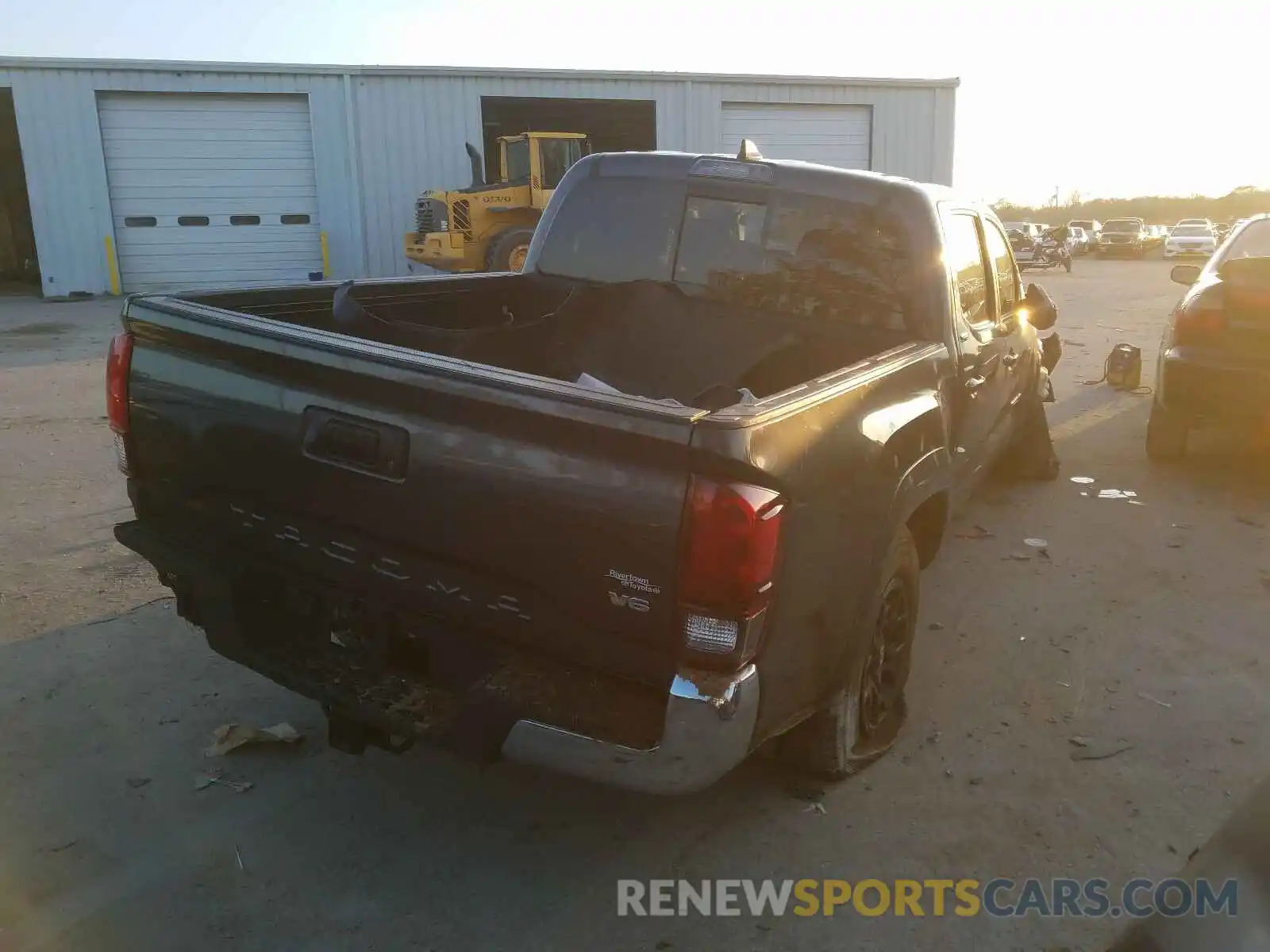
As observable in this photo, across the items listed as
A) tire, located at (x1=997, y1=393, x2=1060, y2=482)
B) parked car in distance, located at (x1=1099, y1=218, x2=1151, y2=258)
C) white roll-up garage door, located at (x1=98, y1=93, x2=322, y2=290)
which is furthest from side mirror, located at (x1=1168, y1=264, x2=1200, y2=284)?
parked car in distance, located at (x1=1099, y1=218, x2=1151, y2=258)

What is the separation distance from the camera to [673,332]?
4273mm

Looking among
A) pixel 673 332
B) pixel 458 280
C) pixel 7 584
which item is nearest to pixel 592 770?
pixel 673 332

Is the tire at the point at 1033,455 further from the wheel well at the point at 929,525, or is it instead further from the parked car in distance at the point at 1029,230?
the parked car in distance at the point at 1029,230

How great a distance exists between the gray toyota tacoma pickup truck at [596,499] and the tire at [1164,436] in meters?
3.82

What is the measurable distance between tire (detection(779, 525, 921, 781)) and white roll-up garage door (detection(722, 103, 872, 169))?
2053 centimetres

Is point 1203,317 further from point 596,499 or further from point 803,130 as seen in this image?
point 803,130

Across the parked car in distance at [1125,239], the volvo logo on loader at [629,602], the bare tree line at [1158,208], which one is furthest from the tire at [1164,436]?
the bare tree line at [1158,208]

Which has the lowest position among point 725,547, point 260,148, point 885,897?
point 885,897

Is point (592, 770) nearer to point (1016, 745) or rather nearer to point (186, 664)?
point (1016, 745)

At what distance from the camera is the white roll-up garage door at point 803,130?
74.7 ft

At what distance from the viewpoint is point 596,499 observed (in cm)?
234

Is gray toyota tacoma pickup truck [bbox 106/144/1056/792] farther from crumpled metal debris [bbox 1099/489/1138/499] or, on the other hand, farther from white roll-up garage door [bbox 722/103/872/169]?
white roll-up garage door [bbox 722/103/872/169]

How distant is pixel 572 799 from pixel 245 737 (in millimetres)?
1181

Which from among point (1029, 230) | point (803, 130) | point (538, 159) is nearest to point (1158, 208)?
point (1029, 230)
